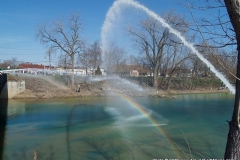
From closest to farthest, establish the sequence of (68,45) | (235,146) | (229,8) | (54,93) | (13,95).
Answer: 1. (229,8)
2. (235,146)
3. (13,95)
4. (54,93)
5. (68,45)

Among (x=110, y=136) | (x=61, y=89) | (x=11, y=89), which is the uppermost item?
(x=11, y=89)

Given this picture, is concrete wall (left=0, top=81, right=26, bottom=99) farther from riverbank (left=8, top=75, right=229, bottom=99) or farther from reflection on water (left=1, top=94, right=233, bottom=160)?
reflection on water (left=1, top=94, right=233, bottom=160)

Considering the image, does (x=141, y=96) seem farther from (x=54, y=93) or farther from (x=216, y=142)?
(x=216, y=142)

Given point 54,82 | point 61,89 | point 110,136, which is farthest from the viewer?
point 54,82

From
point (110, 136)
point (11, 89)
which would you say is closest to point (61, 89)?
point (11, 89)

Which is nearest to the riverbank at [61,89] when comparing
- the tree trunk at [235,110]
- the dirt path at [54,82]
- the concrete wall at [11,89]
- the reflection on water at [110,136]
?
the dirt path at [54,82]

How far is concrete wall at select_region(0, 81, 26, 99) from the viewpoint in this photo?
30533 mm

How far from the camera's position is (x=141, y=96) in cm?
3550

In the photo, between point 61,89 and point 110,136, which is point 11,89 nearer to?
point 61,89

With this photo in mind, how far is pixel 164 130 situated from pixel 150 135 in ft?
5.56

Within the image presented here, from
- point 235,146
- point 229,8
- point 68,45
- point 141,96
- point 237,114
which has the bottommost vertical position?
point 141,96

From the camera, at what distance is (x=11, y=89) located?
3156cm

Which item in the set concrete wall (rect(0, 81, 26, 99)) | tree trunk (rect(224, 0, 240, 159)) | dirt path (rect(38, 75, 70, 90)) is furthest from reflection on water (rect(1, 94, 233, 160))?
dirt path (rect(38, 75, 70, 90))

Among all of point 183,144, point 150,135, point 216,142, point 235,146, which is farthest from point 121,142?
point 235,146
